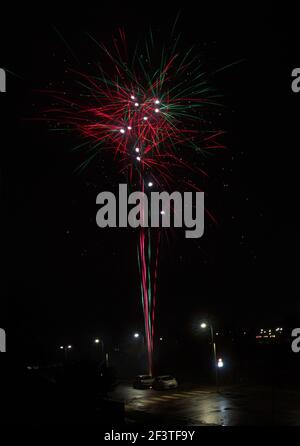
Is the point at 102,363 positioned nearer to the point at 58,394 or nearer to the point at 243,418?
the point at 58,394

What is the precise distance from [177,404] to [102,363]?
925 cm

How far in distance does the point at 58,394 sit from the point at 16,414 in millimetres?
2581

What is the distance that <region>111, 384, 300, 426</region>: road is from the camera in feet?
59.4

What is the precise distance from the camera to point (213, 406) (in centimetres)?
2284

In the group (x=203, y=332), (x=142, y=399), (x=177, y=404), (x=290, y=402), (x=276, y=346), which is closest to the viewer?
(x=290, y=402)

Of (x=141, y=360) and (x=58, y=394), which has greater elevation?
(x=58, y=394)

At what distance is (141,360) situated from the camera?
45.6 m

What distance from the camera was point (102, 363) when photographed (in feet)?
55.3

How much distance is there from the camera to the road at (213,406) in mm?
18094

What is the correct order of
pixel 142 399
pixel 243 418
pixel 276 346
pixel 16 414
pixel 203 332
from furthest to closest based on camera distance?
pixel 203 332
pixel 276 346
pixel 142 399
pixel 243 418
pixel 16 414

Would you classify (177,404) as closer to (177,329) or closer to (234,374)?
(234,374)
